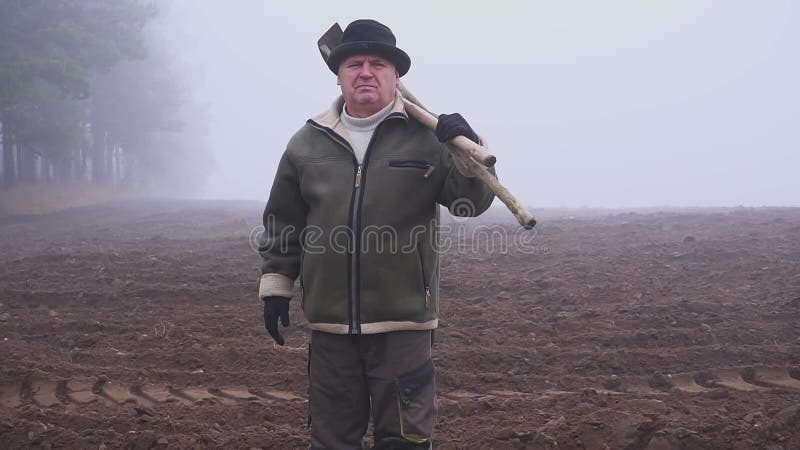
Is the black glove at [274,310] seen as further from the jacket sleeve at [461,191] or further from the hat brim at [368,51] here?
the hat brim at [368,51]

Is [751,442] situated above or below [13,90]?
below

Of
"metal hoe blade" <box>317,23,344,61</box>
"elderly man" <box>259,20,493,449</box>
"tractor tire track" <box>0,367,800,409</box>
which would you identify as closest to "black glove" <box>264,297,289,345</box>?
"elderly man" <box>259,20,493,449</box>

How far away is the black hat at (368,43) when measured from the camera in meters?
2.65

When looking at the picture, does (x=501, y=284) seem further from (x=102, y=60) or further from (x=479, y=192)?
(x=102, y=60)

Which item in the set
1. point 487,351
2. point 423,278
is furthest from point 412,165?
point 487,351

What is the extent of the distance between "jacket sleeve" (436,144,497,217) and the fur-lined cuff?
784 millimetres

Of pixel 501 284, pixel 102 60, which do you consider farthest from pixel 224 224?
pixel 501 284

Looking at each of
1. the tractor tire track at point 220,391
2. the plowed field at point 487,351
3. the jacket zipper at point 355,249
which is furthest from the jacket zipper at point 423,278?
the tractor tire track at point 220,391

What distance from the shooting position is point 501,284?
7727 mm

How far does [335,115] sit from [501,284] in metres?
5.32

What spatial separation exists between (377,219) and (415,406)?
0.76 m

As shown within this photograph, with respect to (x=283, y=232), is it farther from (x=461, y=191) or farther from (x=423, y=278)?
(x=461, y=191)

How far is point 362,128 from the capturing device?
2725 millimetres

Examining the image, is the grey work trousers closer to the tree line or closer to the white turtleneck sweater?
the white turtleneck sweater
